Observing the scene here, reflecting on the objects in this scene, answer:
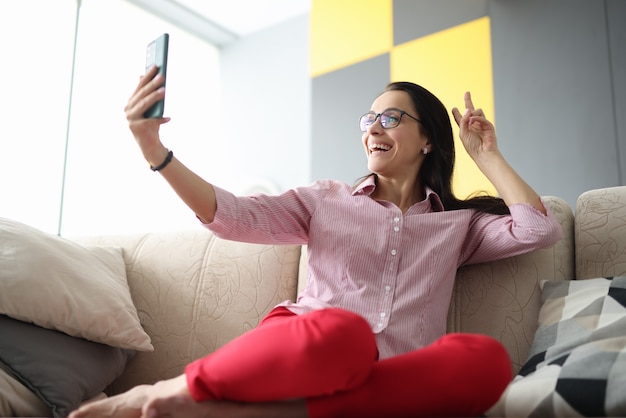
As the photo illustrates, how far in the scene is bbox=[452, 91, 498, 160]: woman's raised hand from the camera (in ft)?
5.19

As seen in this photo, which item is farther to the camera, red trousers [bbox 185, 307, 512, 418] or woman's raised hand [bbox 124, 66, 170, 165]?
woman's raised hand [bbox 124, 66, 170, 165]

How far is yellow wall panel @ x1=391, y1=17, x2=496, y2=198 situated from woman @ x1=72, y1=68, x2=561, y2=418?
113cm

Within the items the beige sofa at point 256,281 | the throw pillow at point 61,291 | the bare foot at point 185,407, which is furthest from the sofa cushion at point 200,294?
the bare foot at point 185,407

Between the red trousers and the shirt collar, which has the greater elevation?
the shirt collar

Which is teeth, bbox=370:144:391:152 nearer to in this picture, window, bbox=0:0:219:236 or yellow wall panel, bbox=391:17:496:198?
yellow wall panel, bbox=391:17:496:198

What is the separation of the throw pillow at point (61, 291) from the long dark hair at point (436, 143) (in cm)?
94

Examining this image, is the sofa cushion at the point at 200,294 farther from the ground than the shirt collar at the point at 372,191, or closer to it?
closer to it

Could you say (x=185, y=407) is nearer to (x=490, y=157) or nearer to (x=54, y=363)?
(x=54, y=363)

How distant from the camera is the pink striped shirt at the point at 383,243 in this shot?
1.31 m

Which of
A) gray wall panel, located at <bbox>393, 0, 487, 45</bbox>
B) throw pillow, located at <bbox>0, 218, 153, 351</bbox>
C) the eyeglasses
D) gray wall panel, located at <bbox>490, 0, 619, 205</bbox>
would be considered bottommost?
throw pillow, located at <bbox>0, 218, 153, 351</bbox>

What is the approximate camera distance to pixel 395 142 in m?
1.57

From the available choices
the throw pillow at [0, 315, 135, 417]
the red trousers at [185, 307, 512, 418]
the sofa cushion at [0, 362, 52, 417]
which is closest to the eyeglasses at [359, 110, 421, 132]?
the red trousers at [185, 307, 512, 418]

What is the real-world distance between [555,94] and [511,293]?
1473 mm

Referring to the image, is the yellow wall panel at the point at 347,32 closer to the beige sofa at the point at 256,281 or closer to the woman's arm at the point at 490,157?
the woman's arm at the point at 490,157
